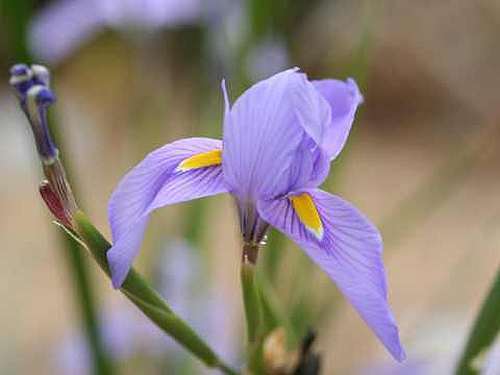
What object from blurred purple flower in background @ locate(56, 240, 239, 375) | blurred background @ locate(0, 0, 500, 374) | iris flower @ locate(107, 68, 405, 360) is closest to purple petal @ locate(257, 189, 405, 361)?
iris flower @ locate(107, 68, 405, 360)

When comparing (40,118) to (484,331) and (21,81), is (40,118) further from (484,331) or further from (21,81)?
(484,331)

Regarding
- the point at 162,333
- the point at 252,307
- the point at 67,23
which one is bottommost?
the point at 162,333

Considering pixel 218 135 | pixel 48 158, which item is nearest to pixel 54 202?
pixel 48 158

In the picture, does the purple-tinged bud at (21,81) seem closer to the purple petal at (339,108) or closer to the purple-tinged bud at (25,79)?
the purple-tinged bud at (25,79)

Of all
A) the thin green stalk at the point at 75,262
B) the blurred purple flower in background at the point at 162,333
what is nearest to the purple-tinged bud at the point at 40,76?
the thin green stalk at the point at 75,262

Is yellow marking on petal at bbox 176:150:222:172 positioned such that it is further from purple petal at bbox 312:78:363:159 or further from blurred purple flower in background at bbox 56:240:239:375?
blurred purple flower in background at bbox 56:240:239:375

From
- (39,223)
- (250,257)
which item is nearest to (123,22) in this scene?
(250,257)
